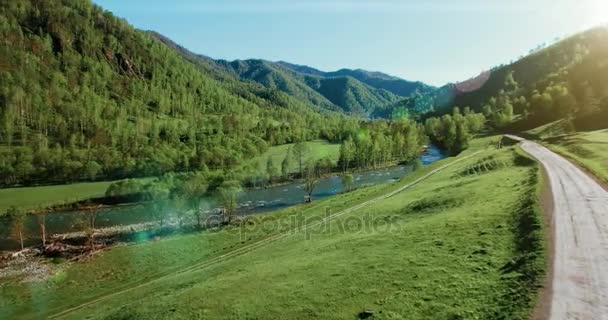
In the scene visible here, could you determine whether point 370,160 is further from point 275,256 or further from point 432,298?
point 432,298

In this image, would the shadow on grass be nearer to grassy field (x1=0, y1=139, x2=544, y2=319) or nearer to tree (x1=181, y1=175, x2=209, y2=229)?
grassy field (x1=0, y1=139, x2=544, y2=319)

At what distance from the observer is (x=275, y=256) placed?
49.9m

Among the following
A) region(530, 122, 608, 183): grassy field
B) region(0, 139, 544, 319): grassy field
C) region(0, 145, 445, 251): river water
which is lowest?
region(0, 145, 445, 251): river water

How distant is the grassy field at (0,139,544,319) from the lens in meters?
25.7

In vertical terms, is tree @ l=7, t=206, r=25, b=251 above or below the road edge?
below

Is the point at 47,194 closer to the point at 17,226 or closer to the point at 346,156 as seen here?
Answer: the point at 17,226

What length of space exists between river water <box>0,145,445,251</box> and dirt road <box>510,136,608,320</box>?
86.5 meters

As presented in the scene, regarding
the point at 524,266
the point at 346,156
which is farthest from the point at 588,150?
the point at 346,156

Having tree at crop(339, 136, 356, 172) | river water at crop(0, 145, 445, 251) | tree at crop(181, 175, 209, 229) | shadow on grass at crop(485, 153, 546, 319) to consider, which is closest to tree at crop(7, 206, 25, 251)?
river water at crop(0, 145, 445, 251)

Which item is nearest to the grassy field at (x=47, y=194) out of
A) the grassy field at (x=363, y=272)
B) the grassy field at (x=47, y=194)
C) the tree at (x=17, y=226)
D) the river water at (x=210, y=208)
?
the grassy field at (x=47, y=194)

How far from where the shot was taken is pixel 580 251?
93.2 feet

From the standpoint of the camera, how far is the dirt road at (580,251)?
2145 cm

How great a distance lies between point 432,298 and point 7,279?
76.3 meters

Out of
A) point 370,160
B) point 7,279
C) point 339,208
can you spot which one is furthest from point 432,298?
point 370,160
